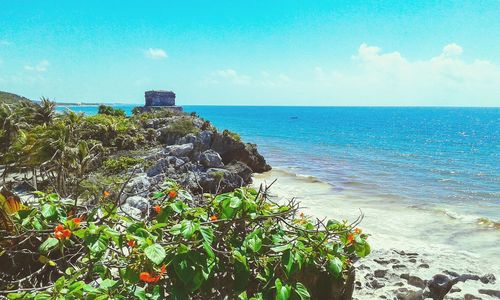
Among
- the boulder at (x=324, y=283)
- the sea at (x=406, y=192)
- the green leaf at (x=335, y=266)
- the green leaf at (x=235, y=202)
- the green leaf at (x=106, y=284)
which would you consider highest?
the green leaf at (x=235, y=202)

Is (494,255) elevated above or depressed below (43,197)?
below

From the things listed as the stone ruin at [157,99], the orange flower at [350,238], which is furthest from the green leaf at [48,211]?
the stone ruin at [157,99]

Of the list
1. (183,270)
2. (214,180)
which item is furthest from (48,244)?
(214,180)

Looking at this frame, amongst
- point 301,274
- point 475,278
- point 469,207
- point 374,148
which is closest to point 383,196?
point 469,207

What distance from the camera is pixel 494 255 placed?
16250 millimetres

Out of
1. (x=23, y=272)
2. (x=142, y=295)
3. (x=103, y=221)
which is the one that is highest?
(x=103, y=221)

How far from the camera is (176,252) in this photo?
3355mm

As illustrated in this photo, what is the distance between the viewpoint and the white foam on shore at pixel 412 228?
15.7m

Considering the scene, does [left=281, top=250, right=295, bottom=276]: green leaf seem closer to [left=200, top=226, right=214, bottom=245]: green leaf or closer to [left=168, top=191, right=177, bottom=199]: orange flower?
[left=200, top=226, right=214, bottom=245]: green leaf

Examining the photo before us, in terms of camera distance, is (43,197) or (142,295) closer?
(142,295)

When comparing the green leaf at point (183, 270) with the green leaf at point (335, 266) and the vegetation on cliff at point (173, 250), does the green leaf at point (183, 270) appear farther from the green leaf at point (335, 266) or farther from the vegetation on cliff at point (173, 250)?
the green leaf at point (335, 266)

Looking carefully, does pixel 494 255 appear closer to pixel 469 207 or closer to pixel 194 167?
pixel 469 207

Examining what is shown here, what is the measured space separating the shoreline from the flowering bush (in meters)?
0.74

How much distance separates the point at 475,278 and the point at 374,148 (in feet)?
177
